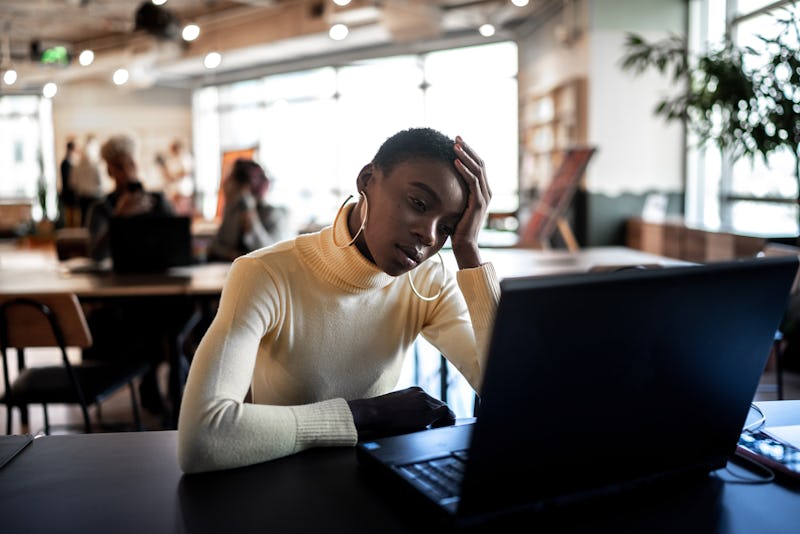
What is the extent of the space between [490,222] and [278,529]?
8.91 metres

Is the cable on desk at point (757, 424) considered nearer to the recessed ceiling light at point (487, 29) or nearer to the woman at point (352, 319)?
the woman at point (352, 319)

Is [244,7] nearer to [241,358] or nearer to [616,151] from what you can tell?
[616,151]

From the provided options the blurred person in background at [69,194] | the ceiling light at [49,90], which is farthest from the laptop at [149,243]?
the ceiling light at [49,90]

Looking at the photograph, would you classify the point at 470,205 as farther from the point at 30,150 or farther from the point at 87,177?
the point at 30,150

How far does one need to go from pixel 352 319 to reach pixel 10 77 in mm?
14298

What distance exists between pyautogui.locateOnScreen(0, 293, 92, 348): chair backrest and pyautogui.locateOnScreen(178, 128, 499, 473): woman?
1.35 meters

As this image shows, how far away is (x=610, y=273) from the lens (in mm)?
684

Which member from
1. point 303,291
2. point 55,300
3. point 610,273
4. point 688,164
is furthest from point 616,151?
point 610,273

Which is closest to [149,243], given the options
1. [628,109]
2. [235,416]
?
[235,416]

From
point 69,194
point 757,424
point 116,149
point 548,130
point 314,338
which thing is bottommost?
point 757,424

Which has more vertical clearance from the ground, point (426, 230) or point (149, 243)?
point (426, 230)

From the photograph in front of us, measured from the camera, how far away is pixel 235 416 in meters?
1.03

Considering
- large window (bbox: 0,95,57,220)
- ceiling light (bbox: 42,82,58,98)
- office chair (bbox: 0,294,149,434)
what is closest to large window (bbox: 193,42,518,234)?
ceiling light (bbox: 42,82,58,98)

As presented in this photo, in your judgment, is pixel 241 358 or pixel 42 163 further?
pixel 42 163
